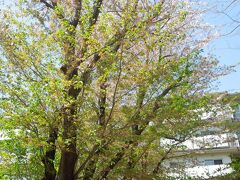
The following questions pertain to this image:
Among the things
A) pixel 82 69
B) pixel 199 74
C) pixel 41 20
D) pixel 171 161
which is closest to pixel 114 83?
pixel 82 69

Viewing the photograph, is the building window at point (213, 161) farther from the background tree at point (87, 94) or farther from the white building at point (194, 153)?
the background tree at point (87, 94)

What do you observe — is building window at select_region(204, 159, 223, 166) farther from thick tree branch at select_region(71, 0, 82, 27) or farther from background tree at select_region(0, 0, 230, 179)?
thick tree branch at select_region(71, 0, 82, 27)

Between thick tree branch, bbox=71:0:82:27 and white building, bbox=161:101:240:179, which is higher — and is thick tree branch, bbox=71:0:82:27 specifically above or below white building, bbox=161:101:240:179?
above

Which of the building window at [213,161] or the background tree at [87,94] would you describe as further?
the building window at [213,161]

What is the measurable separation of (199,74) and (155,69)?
2.94m

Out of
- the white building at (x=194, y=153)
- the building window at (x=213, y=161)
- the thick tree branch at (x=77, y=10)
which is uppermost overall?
the thick tree branch at (x=77, y=10)

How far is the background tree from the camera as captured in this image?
6.53 m

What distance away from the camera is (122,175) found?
25.6 ft

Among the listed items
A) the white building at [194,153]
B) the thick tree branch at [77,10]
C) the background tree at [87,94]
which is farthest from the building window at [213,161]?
the thick tree branch at [77,10]

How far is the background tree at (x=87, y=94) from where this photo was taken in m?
6.53

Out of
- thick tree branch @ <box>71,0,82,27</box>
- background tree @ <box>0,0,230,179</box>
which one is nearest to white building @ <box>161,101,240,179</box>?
background tree @ <box>0,0,230,179</box>

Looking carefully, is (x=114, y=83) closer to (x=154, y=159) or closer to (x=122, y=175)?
(x=122, y=175)

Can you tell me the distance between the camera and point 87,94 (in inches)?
282

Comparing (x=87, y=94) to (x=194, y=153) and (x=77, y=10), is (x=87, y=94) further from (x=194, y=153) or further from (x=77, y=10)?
(x=194, y=153)
